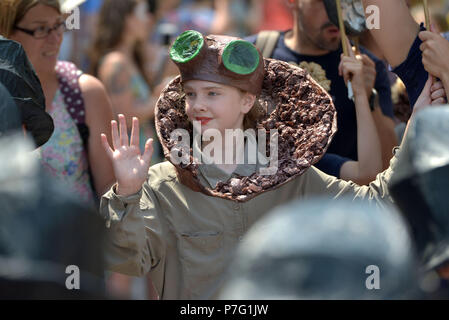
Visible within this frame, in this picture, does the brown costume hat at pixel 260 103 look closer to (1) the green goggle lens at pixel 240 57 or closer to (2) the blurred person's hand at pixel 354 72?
(1) the green goggle lens at pixel 240 57

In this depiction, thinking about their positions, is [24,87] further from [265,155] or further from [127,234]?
[265,155]

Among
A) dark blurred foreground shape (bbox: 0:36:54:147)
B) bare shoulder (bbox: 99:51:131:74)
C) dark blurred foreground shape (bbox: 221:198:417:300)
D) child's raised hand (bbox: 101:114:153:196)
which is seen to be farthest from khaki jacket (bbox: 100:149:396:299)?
bare shoulder (bbox: 99:51:131:74)

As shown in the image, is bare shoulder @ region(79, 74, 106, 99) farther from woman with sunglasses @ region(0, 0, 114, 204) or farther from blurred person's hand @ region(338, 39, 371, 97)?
blurred person's hand @ region(338, 39, 371, 97)

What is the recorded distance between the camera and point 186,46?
9.25ft

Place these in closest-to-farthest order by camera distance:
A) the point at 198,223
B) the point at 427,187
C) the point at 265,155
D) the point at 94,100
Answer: the point at 427,187, the point at 198,223, the point at 265,155, the point at 94,100

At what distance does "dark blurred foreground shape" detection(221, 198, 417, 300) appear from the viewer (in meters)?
1.23

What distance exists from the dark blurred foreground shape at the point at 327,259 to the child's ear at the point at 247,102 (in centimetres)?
162

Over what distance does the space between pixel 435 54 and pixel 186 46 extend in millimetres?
911

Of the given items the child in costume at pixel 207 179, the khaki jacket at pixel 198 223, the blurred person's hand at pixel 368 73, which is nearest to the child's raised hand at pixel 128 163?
the child in costume at pixel 207 179

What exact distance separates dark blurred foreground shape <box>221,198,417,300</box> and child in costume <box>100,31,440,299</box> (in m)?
1.15

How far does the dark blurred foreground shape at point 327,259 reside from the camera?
1.23 metres

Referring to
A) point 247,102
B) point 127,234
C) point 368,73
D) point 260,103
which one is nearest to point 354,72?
point 368,73

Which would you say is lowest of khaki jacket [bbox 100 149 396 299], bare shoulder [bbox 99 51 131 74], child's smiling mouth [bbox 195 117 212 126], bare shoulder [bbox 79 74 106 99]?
khaki jacket [bbox 100 149 396 299]
